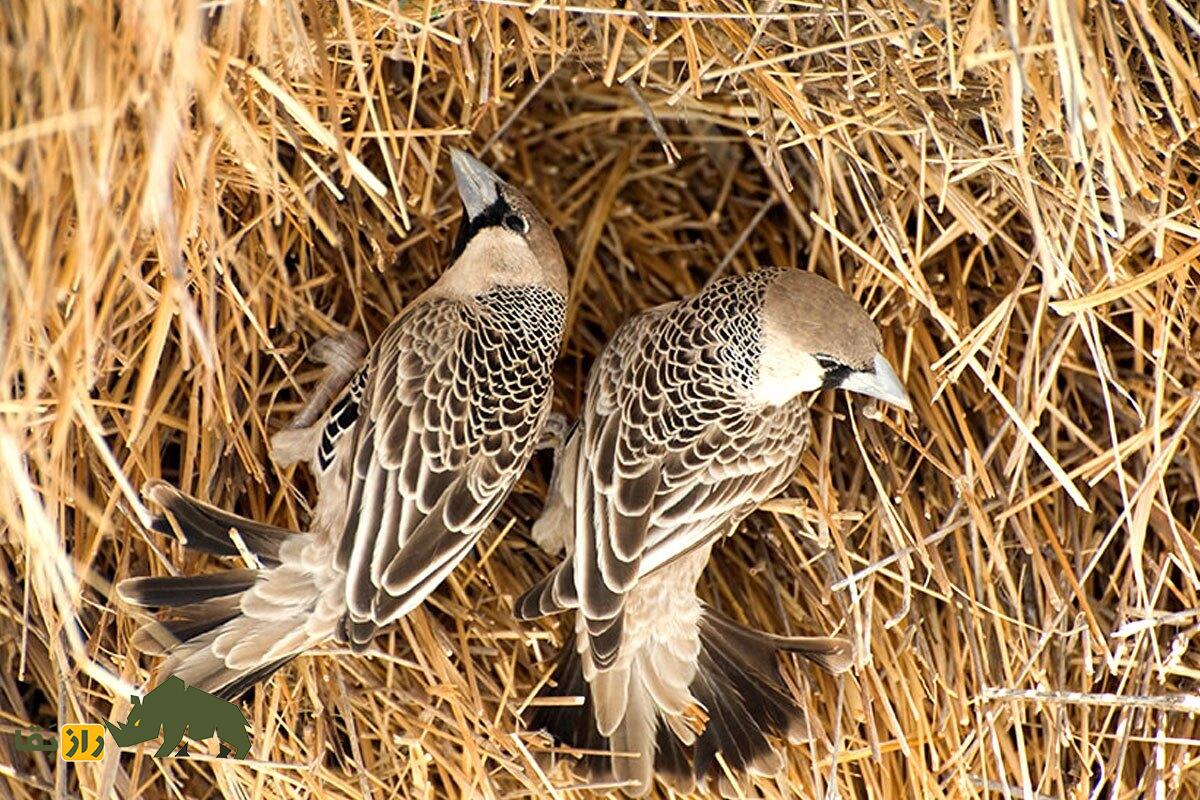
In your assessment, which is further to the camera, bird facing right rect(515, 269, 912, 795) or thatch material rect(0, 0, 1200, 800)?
bird facing right rect(515, 269, 912, 795)

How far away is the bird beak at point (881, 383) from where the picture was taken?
200 centimetres

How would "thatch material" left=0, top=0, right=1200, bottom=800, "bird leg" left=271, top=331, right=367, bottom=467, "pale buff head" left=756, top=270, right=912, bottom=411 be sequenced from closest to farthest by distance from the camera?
1. "thatch material" left=0, top=0, right=1200, bottom=800
2. "pale buff head" left=756, top=270, right=912, bottom=411
3. "bird leg" left=271, top=331, right=367, bottom=467

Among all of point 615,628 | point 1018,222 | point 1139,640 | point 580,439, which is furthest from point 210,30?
point 1139,640

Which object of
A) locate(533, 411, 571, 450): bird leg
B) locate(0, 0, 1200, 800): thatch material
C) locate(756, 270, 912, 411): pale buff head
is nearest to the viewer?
locate(0, 0, 1200, 800): thatch material

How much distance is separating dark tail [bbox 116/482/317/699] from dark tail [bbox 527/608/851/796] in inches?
18.3

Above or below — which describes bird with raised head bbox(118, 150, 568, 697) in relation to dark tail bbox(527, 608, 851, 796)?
above

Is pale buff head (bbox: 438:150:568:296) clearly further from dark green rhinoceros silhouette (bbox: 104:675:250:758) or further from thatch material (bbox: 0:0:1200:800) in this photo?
dark green rhinoceros silhouette (bbox: 104:675:250:758)

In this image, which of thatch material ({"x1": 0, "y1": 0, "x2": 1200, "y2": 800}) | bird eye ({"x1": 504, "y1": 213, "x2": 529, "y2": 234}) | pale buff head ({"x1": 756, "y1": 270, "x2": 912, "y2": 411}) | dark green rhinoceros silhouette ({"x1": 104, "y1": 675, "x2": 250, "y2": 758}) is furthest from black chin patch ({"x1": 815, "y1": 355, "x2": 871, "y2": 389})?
dark green rhinoceros silhouette ({"x1": 104, "y1": 675, "x2": 250, "y2": 758})

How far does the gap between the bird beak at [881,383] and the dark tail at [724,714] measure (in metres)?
0.42

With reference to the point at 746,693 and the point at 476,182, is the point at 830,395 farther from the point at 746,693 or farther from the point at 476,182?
the point at 476,182

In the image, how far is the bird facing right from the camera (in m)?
2.00

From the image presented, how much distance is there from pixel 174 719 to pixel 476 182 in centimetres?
101

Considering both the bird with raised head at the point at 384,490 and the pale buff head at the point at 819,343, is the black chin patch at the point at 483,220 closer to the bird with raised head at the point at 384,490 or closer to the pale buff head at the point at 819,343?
the bird with raised head at the point at 384,490

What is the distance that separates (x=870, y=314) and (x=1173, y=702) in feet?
2.67
